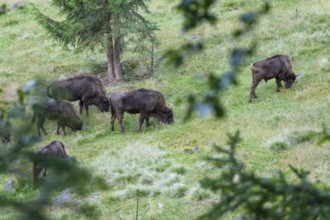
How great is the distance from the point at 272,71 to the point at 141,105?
16.8 feet

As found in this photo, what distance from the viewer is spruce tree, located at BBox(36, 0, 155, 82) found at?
86.3 feet

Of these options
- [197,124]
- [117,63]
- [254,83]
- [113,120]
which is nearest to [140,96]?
[113,120]

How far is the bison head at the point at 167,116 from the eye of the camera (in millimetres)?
21438

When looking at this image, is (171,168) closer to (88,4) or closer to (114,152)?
(114,152)

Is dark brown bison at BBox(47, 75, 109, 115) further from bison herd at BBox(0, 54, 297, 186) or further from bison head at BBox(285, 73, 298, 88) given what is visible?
bison head at BBox(285, 73, 298, 88)

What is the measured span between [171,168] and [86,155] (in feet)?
13.8

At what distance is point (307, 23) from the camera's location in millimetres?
29453

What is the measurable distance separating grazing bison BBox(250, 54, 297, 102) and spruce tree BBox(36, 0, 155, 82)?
6.43 metres

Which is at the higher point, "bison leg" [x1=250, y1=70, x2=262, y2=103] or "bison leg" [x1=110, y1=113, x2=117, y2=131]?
"bison leg" [x1=250, y1=70, x2=262, y2=103]

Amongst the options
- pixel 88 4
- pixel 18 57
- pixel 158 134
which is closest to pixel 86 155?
pixel 158 134

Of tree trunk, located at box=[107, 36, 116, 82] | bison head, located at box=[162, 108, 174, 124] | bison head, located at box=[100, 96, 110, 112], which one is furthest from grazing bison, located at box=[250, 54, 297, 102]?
tree trunk, located at box=[107, 36, 116, 82]

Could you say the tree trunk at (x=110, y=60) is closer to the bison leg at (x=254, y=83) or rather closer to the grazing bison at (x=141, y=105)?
the grazing bison at (x=141, y=105)

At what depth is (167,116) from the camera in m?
21.6

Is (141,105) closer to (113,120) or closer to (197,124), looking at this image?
(113,120)
